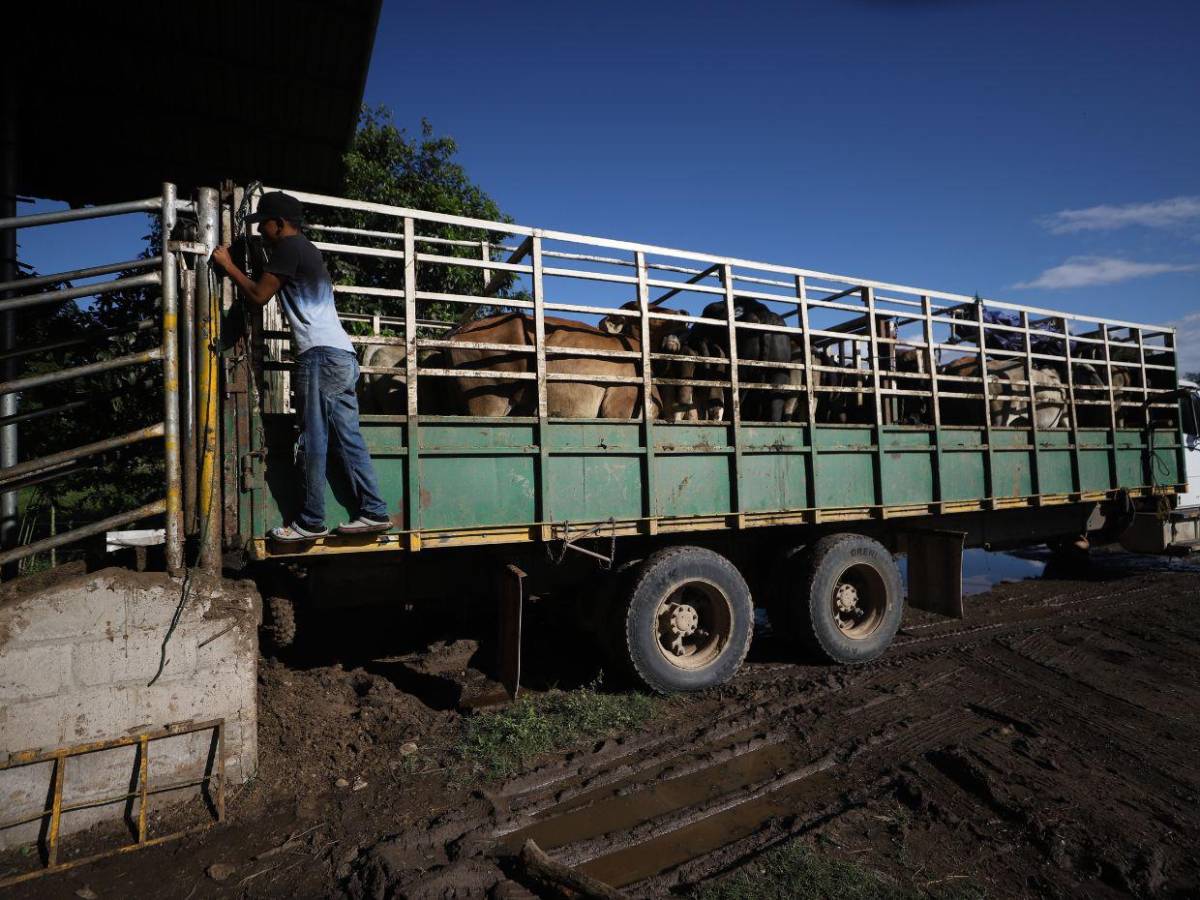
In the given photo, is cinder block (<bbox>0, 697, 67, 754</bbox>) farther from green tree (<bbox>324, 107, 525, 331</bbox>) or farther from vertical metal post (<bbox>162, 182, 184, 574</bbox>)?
green tree (<bbox>324, 107, 525, 331</bbox>)

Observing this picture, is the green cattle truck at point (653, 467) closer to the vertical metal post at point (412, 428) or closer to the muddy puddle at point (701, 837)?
the vertical metal post at point (412, 428)

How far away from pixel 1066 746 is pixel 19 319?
31.2 ft

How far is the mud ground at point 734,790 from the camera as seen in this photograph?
114 inches

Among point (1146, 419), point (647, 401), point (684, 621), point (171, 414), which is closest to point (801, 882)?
point (684, 621)

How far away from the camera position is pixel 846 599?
5781 millimetres

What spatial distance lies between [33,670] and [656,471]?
3.72 m

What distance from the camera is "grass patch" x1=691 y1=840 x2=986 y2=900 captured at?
2.70m

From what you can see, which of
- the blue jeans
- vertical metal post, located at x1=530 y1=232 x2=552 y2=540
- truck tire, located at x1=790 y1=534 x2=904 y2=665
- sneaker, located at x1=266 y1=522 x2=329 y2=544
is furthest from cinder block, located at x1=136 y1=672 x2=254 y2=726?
truck tire, located at x1=790 y1=534 x2=904 y2=665

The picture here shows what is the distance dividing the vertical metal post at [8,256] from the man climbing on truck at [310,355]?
3000 mm

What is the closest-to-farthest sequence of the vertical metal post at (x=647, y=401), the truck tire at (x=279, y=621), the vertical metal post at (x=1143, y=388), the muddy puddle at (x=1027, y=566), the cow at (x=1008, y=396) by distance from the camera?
the truck tire at (x=279, y=621)
the vertical metal post at (x=647, y=401)
the cow at (x=1008, y=396)
the vertical metal post at (x=1143, y=388)
the muddy puddle at (x=1027, y=566)

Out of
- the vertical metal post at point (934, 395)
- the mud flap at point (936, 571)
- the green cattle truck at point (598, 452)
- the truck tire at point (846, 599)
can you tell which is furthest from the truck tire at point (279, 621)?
the vertical metal post at point (934, 395)

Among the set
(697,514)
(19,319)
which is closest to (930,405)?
(697,514)

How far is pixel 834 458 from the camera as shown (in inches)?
225

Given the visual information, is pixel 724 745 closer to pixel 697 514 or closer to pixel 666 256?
pixel 697 514
